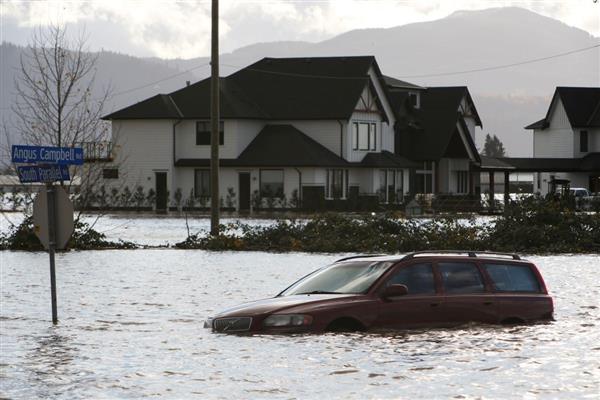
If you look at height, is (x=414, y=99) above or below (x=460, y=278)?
above

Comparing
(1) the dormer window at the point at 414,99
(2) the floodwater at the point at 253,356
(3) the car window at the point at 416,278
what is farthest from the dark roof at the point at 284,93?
(3) the car window at the point at 416,278

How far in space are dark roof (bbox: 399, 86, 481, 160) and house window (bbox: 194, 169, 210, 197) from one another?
1591cm

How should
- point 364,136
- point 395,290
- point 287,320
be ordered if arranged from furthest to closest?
point 364,136, point 395,290, point 287,320

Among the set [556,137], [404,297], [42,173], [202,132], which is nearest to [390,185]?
[202,132]

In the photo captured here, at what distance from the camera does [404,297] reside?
1858 cm

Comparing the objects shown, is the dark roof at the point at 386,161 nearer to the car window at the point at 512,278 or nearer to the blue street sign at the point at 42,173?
the blue street sign at the point at 42,173

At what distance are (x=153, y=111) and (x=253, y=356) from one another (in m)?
70.0

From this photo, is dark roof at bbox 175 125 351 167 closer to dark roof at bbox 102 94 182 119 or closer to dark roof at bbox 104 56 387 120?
dark roof at bbox 104 56 387 120

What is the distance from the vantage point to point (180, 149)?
280ft

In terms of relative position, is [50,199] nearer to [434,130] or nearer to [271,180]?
[271,180]

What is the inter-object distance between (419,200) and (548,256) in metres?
40.2

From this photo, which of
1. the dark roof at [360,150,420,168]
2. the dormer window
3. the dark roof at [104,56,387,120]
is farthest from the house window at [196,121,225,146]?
the dormer window

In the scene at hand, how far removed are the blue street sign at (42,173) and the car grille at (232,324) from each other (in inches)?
147

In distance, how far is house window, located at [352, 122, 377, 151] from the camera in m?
86.1
